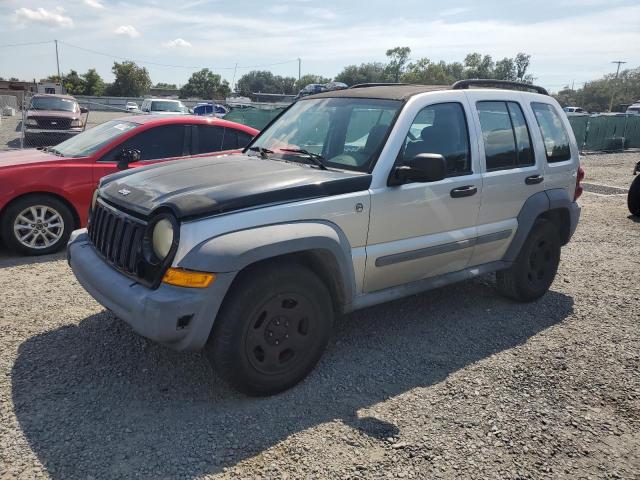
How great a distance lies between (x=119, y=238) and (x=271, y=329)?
3.66 ft

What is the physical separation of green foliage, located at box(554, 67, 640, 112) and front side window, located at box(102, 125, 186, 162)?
315 feet

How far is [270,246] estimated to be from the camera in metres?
2.93

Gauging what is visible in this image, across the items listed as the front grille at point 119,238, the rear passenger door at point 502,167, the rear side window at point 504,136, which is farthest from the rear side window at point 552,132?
the front grille at point 119,238

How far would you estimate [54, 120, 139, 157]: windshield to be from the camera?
6.21 m

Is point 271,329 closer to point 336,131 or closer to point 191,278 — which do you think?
point 191,278

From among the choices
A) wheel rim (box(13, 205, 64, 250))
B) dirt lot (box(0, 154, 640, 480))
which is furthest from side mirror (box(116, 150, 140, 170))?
dirt lot (box(0, 154, 640, 480))

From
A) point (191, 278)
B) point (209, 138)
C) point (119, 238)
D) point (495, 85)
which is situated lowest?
point (191, 278)

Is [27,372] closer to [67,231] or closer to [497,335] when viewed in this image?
[67,231]

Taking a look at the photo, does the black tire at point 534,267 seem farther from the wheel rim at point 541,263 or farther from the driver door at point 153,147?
the driver door at point 153,147

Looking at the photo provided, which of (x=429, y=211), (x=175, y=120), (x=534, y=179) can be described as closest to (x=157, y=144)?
(x=175, y=120)

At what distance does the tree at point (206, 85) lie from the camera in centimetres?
9181

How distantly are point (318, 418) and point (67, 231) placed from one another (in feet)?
13.7

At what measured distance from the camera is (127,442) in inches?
109

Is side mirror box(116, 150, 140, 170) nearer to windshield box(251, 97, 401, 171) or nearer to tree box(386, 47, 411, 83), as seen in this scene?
windshield box(251, 97, 401, 171)
